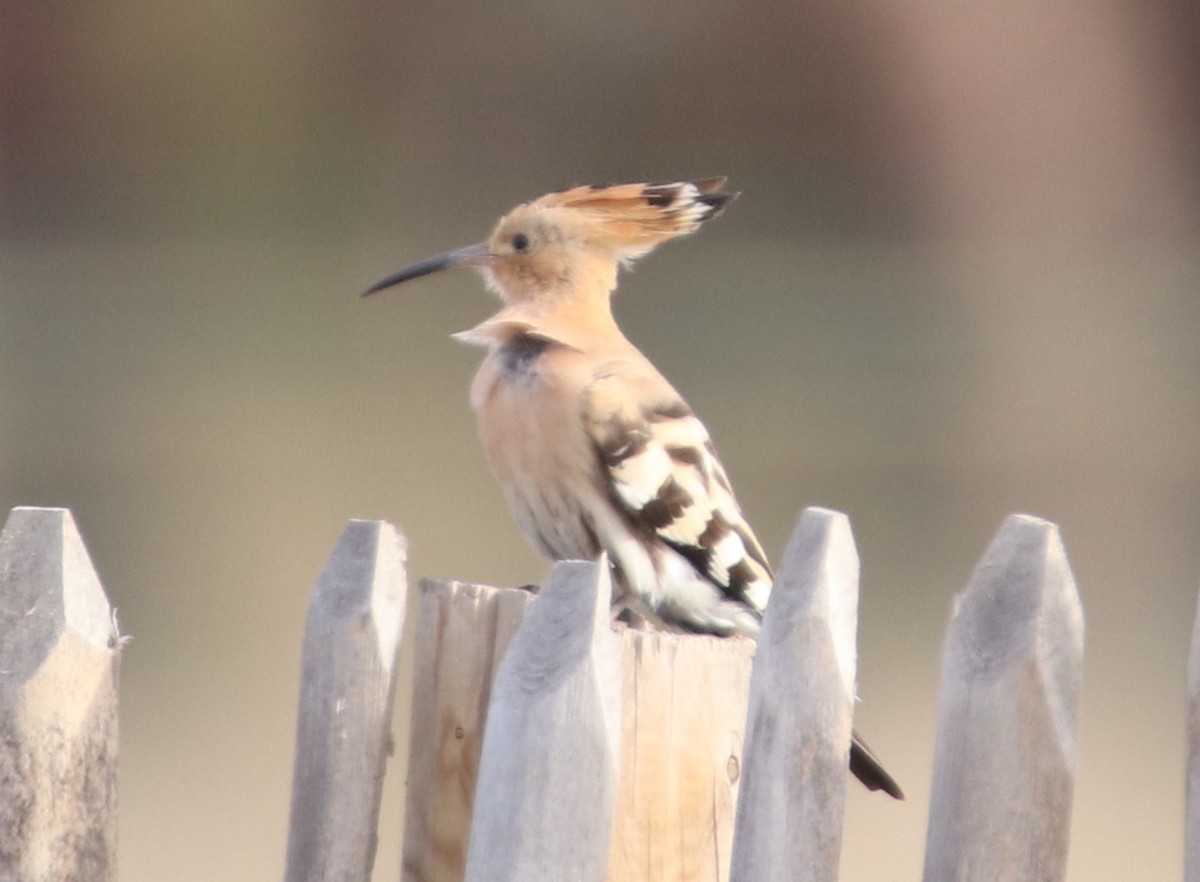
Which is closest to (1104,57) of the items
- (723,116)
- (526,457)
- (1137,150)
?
(1137,150)

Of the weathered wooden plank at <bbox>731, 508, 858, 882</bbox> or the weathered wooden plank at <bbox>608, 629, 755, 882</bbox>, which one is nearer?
the weathered wooden plank at <bbox>731, 508, 858, 882</bbox>

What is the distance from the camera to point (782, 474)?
5.47m

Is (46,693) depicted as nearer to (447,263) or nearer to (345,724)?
(345,724)

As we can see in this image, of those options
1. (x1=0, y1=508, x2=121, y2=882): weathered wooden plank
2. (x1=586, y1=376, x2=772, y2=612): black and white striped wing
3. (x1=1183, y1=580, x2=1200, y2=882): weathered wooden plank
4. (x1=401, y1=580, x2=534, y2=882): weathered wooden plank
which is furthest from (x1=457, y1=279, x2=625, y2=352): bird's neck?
(x1=1183, y1=580, x2=1200, y2=882): weathered wooden plank

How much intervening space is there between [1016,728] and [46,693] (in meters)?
0.81

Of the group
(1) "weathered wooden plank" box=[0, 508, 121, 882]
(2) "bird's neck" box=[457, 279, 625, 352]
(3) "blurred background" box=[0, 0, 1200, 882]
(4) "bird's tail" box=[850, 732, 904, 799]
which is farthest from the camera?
(3) "blurred background" box=[0, 0, 1200, 882]

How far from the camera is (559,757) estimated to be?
A: 5.37 ft

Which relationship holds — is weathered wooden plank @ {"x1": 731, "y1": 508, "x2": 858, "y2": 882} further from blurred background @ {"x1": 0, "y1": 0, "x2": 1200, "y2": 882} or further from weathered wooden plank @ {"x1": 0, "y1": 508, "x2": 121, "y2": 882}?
blurred background @ {"x1": 0, "y1": 0, "x2": 1200, "y2": 882}

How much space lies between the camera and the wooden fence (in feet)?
5.40

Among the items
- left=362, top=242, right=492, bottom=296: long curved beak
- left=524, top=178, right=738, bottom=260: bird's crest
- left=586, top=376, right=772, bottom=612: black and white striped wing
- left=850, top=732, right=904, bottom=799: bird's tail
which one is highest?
left=524, top=178, right=738, bottom=260: bird's crest

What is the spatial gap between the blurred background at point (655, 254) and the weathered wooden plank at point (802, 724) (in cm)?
370

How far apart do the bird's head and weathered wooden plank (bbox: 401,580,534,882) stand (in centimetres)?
117

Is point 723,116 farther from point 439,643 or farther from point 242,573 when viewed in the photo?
point 439,643

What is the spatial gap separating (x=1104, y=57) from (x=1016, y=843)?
4.28 m
